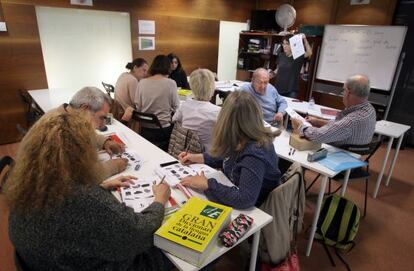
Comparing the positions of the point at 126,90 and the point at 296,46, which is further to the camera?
the point at 296,46

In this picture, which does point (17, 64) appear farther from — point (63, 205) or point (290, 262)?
point (290, 262)

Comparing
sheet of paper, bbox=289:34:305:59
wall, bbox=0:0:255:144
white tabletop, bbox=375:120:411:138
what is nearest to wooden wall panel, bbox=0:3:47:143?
wall, bbox=0:0:255:144

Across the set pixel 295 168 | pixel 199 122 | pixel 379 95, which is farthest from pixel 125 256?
pixel 379 95

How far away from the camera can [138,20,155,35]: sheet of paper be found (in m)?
4.86

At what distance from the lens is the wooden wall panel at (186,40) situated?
5.07 meters

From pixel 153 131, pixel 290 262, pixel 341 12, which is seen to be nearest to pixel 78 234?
pixel 290 262

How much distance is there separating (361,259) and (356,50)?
3960 millimetres

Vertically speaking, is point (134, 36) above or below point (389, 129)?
above

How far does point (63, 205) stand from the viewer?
0.85 meters

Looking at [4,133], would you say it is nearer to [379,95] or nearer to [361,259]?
[361,259]

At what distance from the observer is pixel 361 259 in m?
2.08

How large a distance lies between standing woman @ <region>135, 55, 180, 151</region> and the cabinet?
3.36 m


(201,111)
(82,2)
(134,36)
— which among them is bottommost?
(201,111)

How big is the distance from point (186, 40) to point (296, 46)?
2262mm
